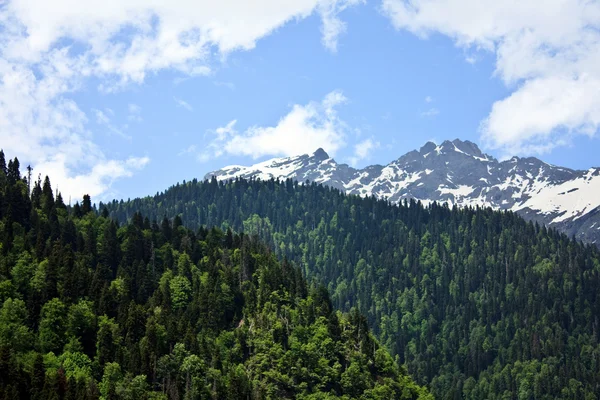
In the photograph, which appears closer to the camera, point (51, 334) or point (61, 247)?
point (51, 334)

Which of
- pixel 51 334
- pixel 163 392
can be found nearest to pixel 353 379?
pixel 163 392

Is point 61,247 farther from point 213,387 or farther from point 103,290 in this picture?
point 213,387

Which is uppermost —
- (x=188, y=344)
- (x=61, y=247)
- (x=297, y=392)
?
(x=61, y=247)

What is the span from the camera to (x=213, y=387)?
172125mm

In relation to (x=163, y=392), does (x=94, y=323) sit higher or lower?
higher

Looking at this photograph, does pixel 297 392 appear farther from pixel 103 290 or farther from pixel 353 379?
pixel 103 290

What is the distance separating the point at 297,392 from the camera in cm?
18800

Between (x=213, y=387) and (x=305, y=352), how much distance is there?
2925 centimetres

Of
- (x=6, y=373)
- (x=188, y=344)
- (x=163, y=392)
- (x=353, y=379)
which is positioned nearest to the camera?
(x=6, y=373)

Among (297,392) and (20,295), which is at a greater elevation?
(20,295)

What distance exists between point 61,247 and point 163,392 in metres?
50.0

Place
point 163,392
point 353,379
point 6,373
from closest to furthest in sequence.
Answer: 1. point 6,373
2. point 163,392
3. point 353,379

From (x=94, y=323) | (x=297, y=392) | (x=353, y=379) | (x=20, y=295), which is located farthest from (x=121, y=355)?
(x=353, y=379)

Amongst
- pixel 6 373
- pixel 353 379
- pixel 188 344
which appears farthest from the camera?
pixel 353 379
